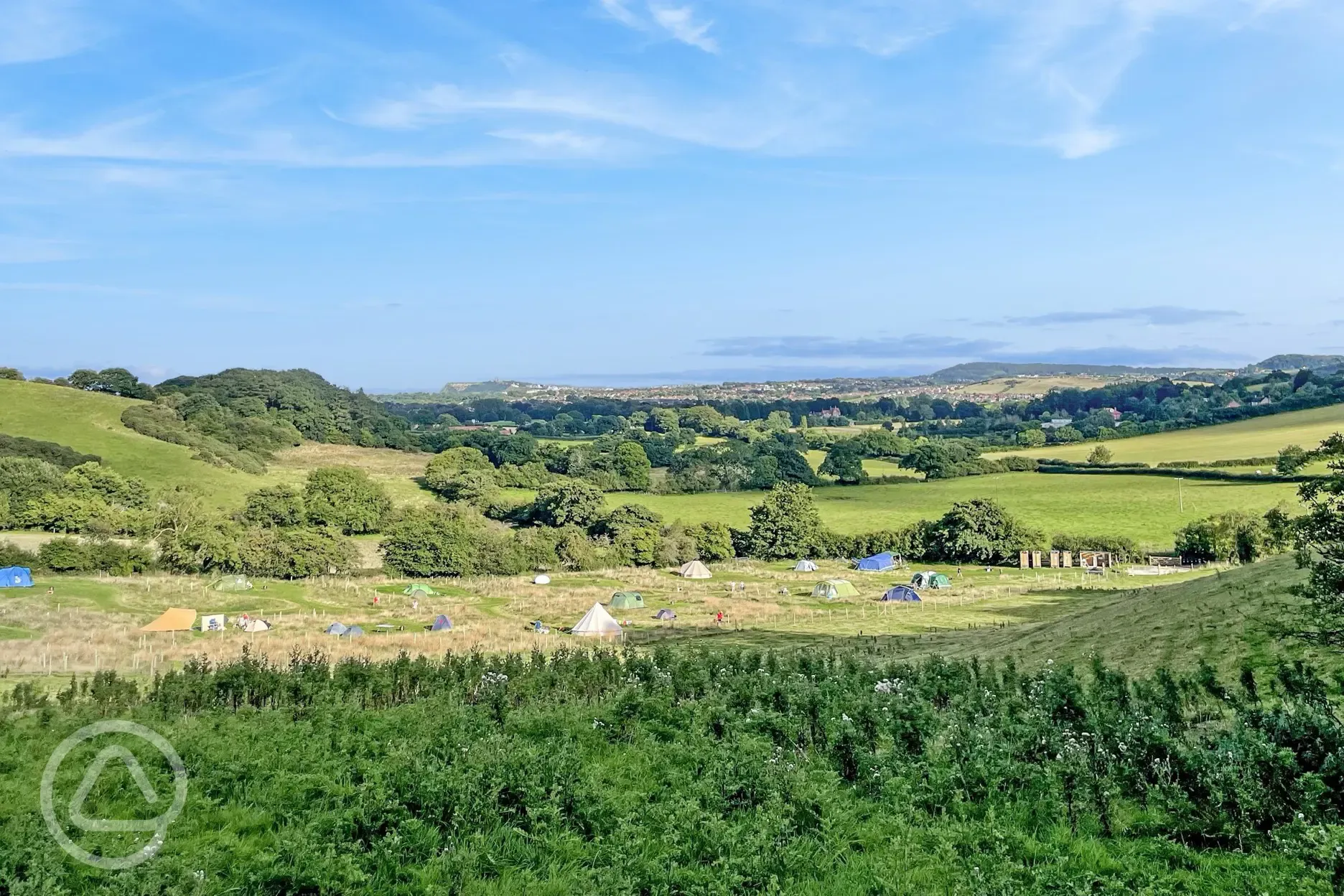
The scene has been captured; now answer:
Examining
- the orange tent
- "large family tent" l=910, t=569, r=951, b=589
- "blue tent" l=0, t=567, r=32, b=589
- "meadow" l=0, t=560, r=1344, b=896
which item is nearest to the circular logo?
"meadow" l=0, t=560, r=1344, b=896

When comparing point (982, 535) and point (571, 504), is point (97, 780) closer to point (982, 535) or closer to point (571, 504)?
point (982, 535)

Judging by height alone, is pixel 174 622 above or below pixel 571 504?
above

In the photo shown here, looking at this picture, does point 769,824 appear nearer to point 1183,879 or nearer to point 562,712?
point 1183,879

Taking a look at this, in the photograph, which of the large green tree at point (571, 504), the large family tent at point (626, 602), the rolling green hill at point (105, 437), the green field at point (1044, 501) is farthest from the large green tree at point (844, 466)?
the rolling green hill at point (105, 437)

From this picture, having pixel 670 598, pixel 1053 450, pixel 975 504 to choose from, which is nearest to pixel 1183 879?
pixel 670 598

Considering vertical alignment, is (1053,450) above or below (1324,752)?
below

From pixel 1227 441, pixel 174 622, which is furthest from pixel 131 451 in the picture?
A: pixel 1227 441
